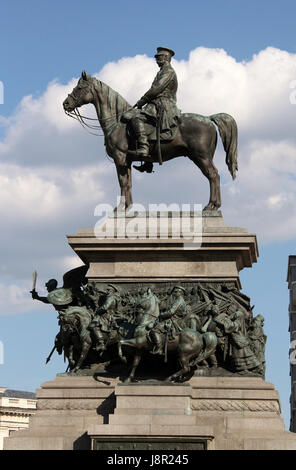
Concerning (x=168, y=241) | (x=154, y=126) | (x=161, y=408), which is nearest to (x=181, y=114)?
(x=154, y=126)

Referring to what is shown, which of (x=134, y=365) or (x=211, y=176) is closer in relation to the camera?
(x=134, y=365)

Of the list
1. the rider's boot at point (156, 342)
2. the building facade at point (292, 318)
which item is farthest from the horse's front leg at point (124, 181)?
the building facade at point (292, 318)

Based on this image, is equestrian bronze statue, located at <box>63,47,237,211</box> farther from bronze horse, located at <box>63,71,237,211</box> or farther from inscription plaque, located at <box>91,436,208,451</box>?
inscription plaque, located at <box>91,436,208,451</box>

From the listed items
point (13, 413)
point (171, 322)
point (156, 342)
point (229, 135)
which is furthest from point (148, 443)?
point (13, 413)

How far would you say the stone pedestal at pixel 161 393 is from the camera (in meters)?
27.8

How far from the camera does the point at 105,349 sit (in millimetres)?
29672

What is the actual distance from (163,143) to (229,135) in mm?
1762

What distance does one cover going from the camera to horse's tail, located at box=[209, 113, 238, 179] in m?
32.0

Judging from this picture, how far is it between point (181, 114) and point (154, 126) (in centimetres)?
78

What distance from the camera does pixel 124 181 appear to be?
32312mm

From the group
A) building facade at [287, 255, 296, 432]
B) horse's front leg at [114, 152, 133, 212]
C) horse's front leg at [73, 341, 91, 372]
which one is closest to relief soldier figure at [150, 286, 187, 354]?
horse's front leg at [73, 341, 91, 372]

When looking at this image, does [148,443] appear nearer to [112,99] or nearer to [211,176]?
[211,176]

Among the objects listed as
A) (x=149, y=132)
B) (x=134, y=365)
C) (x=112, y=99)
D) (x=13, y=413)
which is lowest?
(x=134, y=365)
